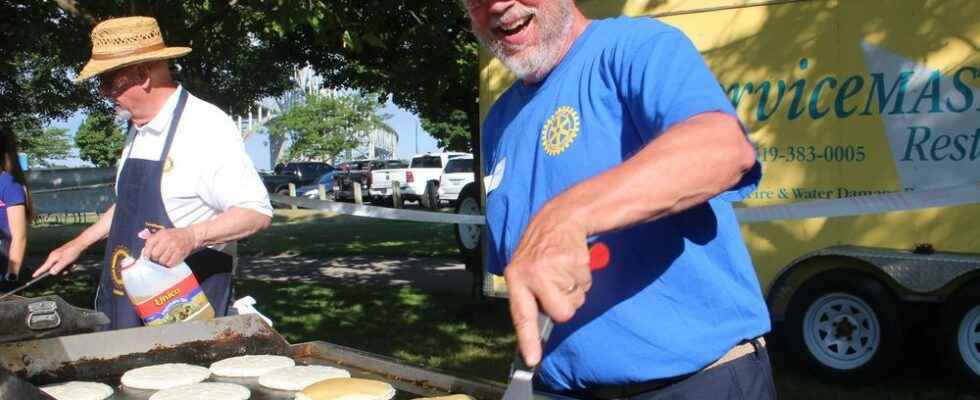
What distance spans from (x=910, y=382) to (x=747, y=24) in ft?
9.36

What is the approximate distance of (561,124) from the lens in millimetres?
1854

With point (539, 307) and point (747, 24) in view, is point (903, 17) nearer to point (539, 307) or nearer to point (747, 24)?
point (747, 24)

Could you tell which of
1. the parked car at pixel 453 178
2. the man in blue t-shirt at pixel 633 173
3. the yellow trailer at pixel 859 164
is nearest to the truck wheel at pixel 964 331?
the yellow trailer at pixel 859 164

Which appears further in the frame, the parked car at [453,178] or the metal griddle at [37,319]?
the parked car at [453,178]

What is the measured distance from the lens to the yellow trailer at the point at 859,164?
634cm

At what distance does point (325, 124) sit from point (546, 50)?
60.9 metres

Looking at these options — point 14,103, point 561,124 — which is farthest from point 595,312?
point 14,103

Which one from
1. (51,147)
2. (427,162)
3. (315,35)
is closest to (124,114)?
(315,35)

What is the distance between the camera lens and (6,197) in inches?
246

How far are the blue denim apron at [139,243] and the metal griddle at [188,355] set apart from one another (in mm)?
386

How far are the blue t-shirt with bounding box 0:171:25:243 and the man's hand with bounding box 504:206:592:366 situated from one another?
582 centimetres

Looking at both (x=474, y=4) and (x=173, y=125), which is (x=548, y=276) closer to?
(x=474, y=4)

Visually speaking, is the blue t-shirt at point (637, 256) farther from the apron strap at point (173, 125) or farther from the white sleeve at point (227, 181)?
the apron strap at point (173, 125)

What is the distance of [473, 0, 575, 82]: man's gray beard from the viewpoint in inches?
76.0
